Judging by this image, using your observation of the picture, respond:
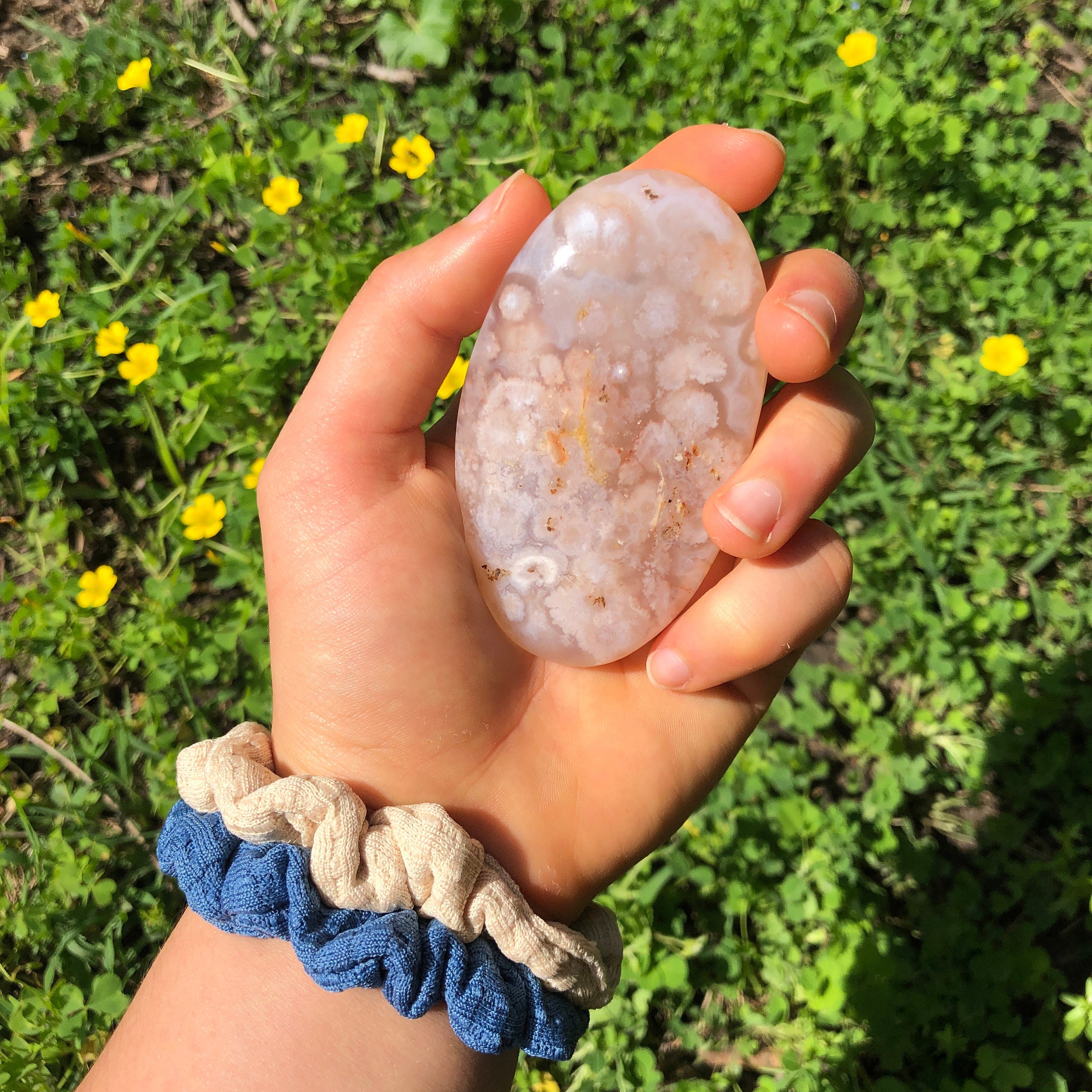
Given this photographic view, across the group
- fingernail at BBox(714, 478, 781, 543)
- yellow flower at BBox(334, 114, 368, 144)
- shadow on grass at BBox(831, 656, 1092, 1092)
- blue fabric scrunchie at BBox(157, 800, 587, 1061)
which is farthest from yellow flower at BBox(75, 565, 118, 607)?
shadow on grass at BBox(831, 656, 1092, 1092)

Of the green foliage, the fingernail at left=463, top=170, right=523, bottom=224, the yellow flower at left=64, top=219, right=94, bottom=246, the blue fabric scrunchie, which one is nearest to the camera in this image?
the blue fabric scrunchie

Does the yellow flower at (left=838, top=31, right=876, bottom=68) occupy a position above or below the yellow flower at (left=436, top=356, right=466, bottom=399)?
above

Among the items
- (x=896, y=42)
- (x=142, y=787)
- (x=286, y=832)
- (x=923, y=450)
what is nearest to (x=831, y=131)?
(x=896, y=42)

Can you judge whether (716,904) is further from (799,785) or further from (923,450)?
(923,450)

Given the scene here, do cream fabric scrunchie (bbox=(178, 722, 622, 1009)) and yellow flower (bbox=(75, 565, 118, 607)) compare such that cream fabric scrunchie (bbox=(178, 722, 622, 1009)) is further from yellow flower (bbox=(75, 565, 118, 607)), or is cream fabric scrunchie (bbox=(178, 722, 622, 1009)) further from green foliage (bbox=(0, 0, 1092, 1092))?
yellow flower (bbox=(75, 565, 118, 607))

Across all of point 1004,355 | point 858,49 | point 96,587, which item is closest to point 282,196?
point 96,587

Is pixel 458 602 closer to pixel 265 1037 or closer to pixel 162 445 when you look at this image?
pixel 265 1037
